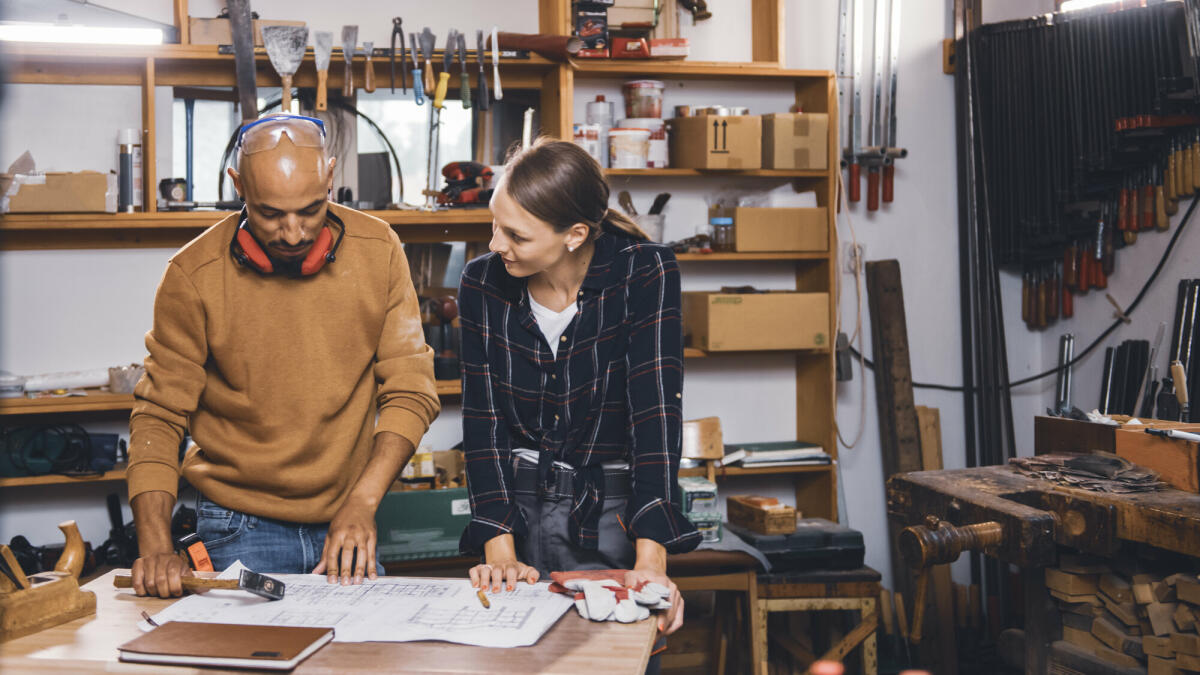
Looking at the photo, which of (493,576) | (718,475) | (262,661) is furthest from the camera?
(718,475)

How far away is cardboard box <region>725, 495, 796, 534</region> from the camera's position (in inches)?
132

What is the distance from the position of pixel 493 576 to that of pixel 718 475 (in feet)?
7.76

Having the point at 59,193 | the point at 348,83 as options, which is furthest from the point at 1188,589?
the point at 59,193

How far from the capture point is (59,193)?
10.8ft

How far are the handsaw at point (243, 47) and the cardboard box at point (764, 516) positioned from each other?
219cm

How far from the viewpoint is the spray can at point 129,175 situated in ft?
11.2

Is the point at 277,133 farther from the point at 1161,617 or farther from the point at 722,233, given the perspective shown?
the point at 722,233

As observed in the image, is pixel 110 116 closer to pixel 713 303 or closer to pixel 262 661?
pixel 713 303

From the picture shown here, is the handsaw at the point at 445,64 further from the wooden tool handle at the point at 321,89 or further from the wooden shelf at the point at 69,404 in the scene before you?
the wooden shelf at the point at 69,404

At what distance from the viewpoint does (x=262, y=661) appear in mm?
1211

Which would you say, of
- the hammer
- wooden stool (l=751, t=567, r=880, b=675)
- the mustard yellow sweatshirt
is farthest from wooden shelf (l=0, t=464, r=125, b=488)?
wooden stool (l=751, t=567, r=880, b=675)

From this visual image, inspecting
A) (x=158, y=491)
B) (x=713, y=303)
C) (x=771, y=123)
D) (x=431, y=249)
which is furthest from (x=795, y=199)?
(x=158, y=491)

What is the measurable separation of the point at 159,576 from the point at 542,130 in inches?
98.4

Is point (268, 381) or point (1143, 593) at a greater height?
point (268, 381)
